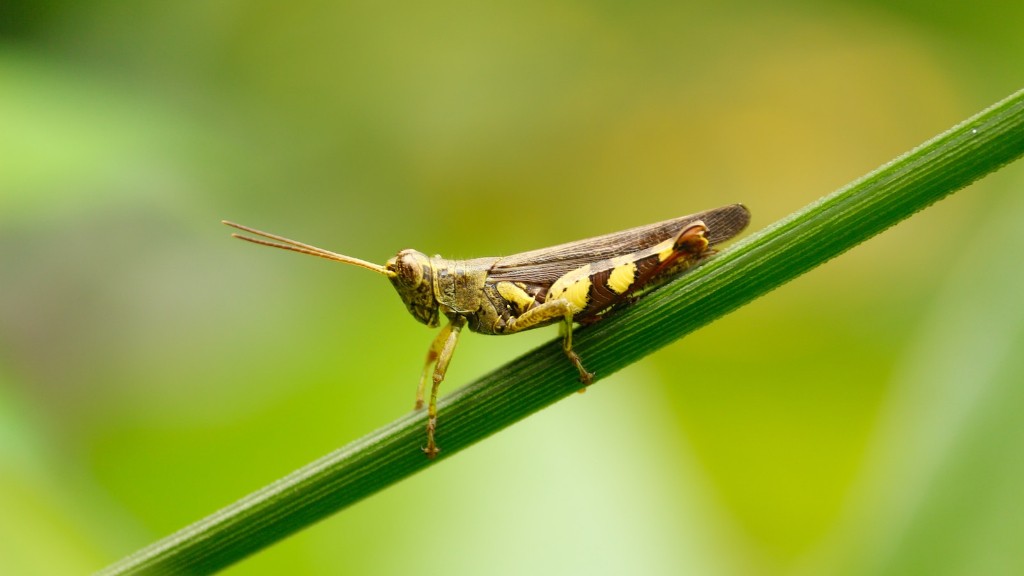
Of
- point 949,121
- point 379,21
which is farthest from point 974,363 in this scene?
point 379,21

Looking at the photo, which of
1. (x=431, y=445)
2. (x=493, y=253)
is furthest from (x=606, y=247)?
(x=493, y=253)

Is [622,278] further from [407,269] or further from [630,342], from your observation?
[407,269]

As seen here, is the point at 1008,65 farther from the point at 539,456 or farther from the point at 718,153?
the point at 539,456

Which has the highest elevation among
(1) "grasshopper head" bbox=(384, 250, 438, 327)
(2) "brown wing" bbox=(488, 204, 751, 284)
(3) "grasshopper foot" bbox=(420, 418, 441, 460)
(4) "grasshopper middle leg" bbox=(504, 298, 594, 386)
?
(1) "grasshopper head" bbox=(384, 250, 438, 327)

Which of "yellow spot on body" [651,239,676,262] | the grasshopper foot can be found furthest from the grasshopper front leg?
"yellow spot on body" [651,239,676,262]

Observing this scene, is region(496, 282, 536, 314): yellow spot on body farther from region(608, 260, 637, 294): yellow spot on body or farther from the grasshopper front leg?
region(608, 260, 637, 294): yellow spot on body

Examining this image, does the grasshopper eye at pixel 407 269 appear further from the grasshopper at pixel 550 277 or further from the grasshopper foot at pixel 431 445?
the grasshopper foot at pixel 431 445
